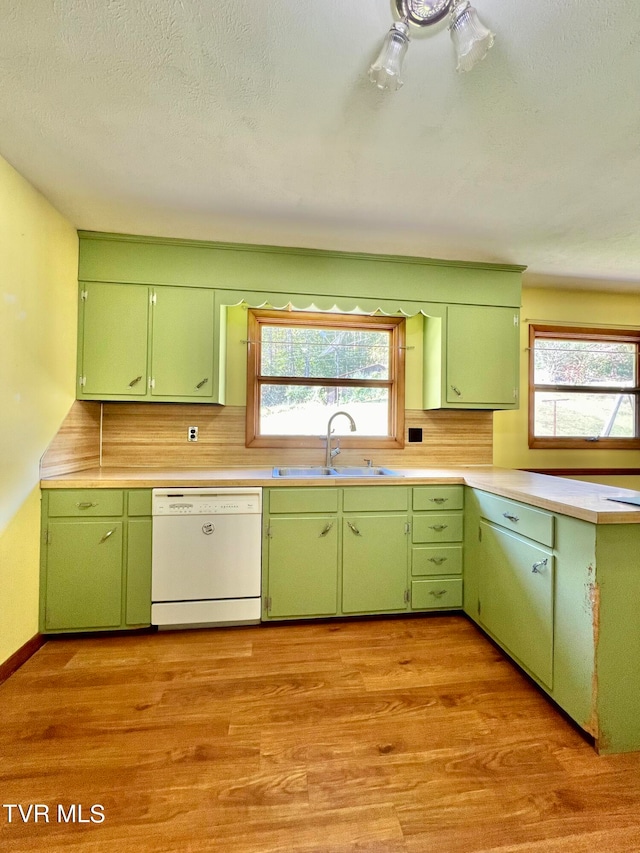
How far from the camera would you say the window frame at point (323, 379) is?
2.84m

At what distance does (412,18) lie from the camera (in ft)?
3.50

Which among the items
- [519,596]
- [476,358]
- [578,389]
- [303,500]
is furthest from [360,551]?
[578,389]

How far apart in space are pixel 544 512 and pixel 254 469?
1850 mm

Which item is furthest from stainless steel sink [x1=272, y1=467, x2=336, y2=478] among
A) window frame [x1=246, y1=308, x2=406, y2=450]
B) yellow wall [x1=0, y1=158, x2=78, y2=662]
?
yellow wall [x1=0, y1=158, x2=78, y2=662]

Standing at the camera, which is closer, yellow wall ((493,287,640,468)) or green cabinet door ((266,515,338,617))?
green cabinet door ((266,515,338,617))

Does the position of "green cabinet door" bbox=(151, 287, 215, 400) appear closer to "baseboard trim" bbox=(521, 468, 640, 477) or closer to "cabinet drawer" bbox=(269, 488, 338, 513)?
"cabinet drawer" bbox=(269, 488, 338, 513)

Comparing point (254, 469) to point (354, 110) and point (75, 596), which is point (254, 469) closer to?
point (75, 596)

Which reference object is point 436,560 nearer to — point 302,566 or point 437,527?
point 437,527

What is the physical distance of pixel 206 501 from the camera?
2.19 m

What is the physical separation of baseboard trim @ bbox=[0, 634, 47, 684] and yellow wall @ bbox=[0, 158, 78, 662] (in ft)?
0.10

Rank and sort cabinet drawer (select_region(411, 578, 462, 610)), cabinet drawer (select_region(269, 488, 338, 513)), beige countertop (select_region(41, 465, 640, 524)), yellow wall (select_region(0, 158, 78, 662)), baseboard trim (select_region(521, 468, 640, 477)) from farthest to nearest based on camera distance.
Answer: baseboard trim (select_region(521, 468, 640, 477)), cabinet drawer (select_region(411, 578, 462, 610)), cabinet drawer (select_region(269, 488, 338, 513)), yellow wall (select_region(0, 158, 78, 662)), beige countertop (select_region(41, 465, 640, 524))

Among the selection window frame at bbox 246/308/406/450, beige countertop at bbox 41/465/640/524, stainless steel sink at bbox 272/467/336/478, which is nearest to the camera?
beige countertop at bbox 41/465/640/524

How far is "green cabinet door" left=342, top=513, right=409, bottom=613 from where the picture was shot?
7.55ft

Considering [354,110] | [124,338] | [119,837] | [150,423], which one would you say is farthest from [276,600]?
[354,110]
